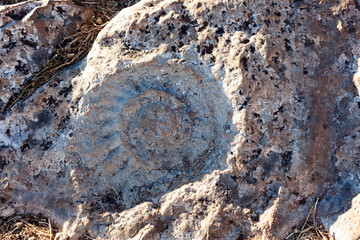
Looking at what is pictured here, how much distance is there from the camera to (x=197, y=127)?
2.33 m

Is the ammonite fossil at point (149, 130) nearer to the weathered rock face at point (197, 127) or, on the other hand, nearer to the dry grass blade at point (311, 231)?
the weathered rock face at point (197, 127)

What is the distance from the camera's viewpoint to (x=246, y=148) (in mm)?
2141

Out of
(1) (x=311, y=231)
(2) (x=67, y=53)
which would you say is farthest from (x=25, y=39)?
(1) (x=311, y=231)

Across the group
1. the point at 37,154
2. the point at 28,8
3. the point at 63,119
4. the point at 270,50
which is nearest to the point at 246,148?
the point at 270,50

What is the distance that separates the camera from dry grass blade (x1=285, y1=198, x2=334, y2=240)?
2.18 m

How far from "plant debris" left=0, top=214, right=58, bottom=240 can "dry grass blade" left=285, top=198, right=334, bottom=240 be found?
171 centimetres

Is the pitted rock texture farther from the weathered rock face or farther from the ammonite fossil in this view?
the ammonite fossil

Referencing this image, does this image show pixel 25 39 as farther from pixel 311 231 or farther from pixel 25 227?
pixel 311 231

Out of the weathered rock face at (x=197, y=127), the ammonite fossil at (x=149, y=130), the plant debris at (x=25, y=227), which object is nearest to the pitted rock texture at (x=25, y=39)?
the weathered rock face at (x=197, y=127)

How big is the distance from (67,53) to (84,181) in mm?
1038

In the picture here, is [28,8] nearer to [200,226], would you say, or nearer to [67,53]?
[67,53]

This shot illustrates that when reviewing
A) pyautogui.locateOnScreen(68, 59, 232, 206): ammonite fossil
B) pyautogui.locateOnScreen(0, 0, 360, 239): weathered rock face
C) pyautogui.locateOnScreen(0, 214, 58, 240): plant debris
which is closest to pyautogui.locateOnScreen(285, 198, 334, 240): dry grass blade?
pyautogui.locateOnScreen(0, 0, 360, 239): weathered rock face

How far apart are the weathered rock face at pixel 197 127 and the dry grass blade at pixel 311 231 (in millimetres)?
47

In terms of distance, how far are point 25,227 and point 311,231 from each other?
6.83 feet
